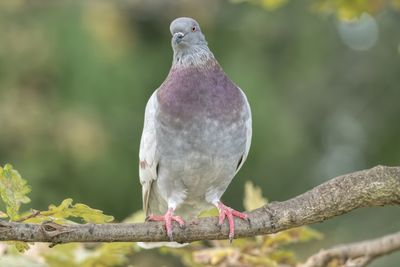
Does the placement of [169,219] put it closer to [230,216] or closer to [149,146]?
[230,216]

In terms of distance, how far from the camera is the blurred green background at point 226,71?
8.05 meters

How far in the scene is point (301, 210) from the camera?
144 inches

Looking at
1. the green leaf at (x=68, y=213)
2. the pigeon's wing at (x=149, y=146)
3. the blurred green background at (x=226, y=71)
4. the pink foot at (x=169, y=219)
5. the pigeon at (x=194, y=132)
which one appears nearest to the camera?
the green leaf at (x=68, y=213)

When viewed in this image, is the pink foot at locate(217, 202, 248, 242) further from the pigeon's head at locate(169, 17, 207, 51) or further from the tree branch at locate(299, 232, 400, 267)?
the pigeon's head at locate(169, 17, 207, 51)

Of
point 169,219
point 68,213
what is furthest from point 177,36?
point 68,213

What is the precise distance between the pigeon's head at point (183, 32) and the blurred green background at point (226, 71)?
301 cm

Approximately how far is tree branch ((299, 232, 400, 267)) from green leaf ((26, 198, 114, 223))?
1365 millimetres

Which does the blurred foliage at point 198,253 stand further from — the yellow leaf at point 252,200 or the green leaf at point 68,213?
the green leaf at point 68,213

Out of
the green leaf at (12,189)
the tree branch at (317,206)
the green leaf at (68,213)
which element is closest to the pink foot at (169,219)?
the tree branch at (317,206)

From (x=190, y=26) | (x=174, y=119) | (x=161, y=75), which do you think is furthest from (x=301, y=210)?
(x=161, y=75)

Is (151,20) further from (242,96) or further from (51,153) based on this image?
(242,96)

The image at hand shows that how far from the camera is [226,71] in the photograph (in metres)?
8.41

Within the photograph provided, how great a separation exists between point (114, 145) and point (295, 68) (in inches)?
86.7

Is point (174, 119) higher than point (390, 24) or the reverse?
the reverse
